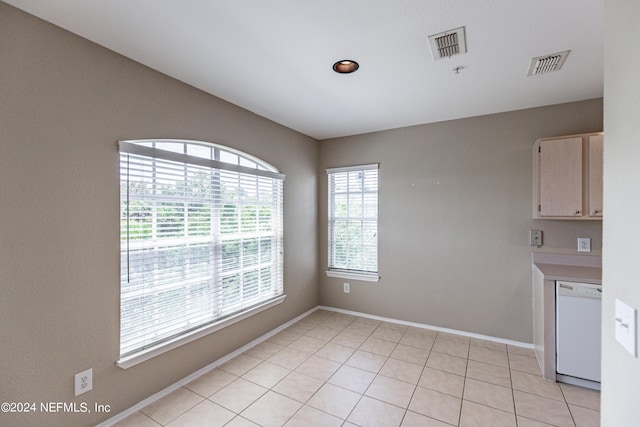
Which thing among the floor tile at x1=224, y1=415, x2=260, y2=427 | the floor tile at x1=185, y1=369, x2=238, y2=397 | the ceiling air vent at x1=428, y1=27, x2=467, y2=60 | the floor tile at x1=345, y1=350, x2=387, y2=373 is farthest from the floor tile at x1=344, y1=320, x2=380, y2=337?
the ceiling air vent at x1=428, y1=27, x2=467, y2=60

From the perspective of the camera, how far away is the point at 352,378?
8.14 ft

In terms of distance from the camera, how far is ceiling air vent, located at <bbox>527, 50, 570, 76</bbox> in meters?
2.04

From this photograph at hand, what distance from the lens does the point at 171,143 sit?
2.34 meters

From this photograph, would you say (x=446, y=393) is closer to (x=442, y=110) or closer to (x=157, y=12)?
(x=442, y=110)

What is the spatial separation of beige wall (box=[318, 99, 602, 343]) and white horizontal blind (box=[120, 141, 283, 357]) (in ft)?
5.24

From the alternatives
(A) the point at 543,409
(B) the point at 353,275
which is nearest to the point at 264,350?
(B) the point at 353,275

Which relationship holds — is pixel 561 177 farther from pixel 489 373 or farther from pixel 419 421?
pixel 419 421

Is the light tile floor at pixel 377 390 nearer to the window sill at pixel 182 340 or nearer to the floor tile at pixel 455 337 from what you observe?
the floor tile at pixel 455 337

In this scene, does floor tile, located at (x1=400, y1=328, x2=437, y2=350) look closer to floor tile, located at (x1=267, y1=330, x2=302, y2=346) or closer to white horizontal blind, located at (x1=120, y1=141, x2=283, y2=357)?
floor tile, located at (x1=267, y1=330, x2=302, y2=346)

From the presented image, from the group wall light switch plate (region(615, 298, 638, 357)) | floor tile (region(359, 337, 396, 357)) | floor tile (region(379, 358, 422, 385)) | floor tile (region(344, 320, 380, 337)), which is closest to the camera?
wall light switch plate (region(615, 298, 638, 357))

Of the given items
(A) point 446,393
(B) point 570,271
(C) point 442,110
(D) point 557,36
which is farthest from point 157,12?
(B) point 570,271

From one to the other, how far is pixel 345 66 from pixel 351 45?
0.89 feet

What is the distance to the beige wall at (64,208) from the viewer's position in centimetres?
155

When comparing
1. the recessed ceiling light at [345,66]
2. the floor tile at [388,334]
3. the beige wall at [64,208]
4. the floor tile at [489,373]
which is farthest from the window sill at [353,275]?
the recessed ceiling light at [345,66]
